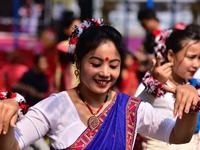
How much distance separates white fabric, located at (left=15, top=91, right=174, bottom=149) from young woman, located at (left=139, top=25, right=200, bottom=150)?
1.98 feet

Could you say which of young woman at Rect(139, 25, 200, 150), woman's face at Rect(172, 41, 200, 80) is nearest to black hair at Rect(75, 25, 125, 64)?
young woman at Rect(139, 25, 200, 150)

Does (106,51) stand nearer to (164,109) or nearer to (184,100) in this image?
(184,100)

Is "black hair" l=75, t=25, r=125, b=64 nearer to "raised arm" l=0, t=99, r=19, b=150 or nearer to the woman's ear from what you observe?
"raised arm" l=0, t=99, r=19, b=150

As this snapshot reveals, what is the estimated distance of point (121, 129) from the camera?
10.8 feet

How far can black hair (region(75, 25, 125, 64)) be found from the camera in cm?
340

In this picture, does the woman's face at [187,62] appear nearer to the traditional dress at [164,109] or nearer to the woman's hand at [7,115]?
the traditional dress at [164,109]

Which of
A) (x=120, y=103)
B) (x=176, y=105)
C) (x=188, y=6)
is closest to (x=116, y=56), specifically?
(x=120, y=103)

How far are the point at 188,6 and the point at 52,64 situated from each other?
4.65m

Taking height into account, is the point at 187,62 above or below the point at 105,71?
below

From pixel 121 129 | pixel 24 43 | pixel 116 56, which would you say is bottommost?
pixel 24 43

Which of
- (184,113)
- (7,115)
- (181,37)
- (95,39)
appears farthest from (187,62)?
(7,115)

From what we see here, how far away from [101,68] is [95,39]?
16cm

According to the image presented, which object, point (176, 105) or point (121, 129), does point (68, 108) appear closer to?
point (121, 129)

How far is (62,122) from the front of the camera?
3.30 meters
